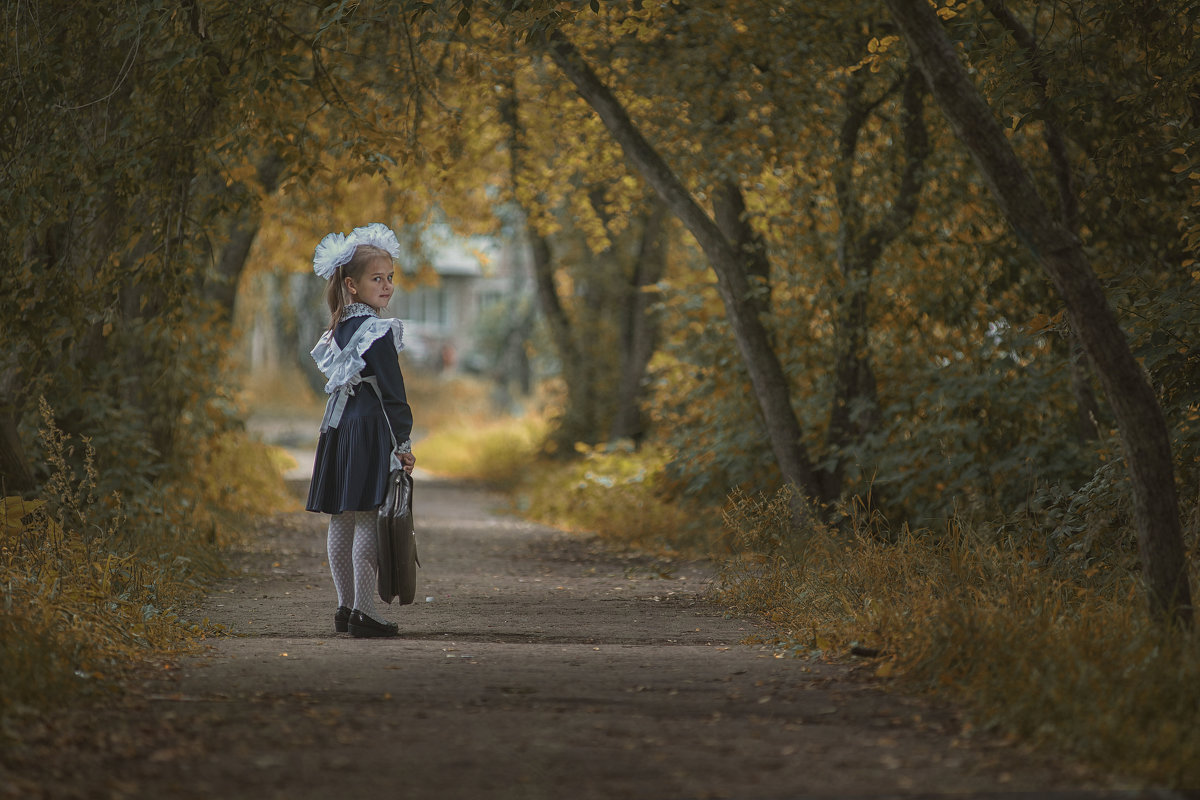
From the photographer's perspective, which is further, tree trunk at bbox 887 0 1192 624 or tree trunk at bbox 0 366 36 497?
tree trunk at bbox 0 366 36 497

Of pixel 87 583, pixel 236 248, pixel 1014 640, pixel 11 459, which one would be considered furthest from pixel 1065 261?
pixel 236 248

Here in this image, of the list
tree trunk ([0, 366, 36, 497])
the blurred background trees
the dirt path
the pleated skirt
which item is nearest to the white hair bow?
the pleated skirt

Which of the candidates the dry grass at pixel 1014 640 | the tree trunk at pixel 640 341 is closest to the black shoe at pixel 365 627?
the dry grass at pixel 1014 640

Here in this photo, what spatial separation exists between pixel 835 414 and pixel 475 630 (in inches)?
176

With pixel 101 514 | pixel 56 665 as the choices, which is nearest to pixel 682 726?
pixel 56 665

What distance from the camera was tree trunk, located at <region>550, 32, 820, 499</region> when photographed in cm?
986

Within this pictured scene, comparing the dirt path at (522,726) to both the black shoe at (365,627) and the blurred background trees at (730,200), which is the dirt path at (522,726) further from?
the blurred background trees at (730,200)

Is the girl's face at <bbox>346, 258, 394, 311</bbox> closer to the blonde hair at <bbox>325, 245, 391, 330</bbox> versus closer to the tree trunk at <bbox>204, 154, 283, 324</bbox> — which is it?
the blonde hair at <bbox>325, 245, 391, 330</bbox>

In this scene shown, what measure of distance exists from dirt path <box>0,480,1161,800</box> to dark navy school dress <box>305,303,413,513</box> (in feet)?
2.28

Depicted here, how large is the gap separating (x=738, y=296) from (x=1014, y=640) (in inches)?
210

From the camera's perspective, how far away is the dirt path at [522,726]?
12.7 feet

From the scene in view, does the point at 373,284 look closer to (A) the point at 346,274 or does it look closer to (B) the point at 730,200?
(A) the point at 346,274

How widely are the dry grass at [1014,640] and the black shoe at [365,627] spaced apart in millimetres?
1912

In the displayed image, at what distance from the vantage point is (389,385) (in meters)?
6.62
